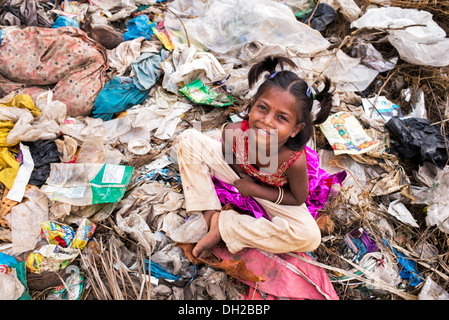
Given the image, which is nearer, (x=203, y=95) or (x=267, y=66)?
(x=267, y=66)

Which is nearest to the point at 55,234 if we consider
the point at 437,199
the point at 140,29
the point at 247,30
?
the point at 140,29

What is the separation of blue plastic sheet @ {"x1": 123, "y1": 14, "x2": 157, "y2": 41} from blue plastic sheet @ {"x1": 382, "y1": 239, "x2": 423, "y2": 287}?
270cm

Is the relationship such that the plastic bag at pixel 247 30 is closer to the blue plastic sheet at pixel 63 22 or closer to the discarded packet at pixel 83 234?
the blue plastic sheet at pixel 63 22

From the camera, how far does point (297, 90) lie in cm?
136

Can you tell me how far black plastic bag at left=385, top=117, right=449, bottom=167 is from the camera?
7.43 feet

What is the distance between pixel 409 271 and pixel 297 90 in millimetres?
1372

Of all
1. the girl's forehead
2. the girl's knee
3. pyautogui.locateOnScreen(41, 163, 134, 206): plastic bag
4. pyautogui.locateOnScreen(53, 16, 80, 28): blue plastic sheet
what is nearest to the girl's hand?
the girl's knee

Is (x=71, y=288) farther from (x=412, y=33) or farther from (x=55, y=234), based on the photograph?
(x=412, y=33)

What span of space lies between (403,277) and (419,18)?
2279mm

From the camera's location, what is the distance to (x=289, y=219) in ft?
5.61

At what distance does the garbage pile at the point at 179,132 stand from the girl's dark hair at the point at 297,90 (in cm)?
46

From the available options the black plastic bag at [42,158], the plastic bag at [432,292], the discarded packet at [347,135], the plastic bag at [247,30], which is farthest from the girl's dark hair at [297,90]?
the black plastic bag at [42,158]
